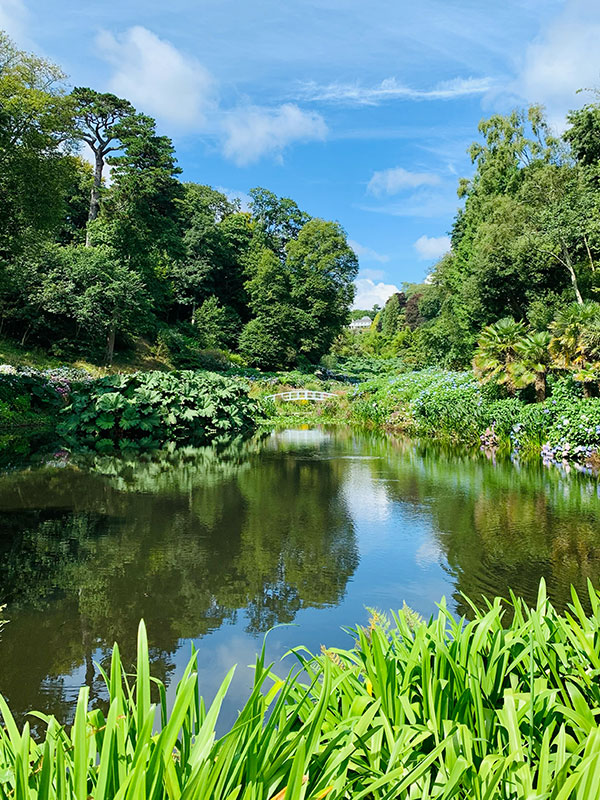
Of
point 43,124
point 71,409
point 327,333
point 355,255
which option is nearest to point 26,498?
point 71,409

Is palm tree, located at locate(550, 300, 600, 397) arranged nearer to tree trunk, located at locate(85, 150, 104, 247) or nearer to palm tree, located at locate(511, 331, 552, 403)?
palm tree, located at locate(511, 331, 552, 403)

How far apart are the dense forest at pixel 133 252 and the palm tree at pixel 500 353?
1333 centimetres

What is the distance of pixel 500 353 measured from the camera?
14.0 m

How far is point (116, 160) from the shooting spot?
3294 centimetres

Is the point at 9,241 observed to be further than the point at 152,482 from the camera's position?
Yes

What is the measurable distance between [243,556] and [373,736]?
152 inches

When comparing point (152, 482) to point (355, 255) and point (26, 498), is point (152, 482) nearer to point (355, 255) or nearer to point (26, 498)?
point (26, 498)

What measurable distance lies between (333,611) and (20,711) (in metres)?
2.13

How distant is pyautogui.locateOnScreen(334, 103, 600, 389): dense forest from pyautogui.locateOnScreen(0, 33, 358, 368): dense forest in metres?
11.6

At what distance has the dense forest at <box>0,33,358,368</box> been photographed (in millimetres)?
17281

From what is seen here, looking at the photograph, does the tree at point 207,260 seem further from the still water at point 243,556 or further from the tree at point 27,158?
the still water at point 243,556

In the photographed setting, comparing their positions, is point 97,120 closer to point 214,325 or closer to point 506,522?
point 214,325

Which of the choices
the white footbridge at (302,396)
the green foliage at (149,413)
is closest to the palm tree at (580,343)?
the green foliage at (149,413)

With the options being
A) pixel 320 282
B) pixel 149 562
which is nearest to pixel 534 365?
pixel 149 562
